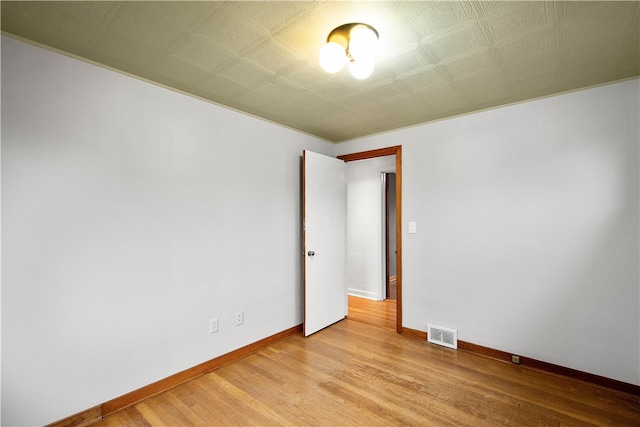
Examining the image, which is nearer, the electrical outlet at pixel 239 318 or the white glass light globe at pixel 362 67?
the white glass light globe at pixel 362 67

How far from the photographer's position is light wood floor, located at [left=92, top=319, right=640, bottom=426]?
5.97 ft

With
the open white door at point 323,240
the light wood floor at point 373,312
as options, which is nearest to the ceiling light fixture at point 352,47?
the open white door at point 323,240

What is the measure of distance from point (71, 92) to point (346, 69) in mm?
1744

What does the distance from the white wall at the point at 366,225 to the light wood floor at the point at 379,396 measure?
1.92 m

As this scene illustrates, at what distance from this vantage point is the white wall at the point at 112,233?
1.60m

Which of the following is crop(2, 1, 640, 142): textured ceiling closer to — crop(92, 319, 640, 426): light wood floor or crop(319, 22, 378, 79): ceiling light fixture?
crop(319, 22, 378, 79): ceiling light fixture

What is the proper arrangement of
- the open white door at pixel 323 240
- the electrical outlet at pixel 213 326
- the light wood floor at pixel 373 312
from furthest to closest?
the light wood floor at pixel 373 312
the open white door at pixel 323 240
the electrical outlet at pixel 213 326

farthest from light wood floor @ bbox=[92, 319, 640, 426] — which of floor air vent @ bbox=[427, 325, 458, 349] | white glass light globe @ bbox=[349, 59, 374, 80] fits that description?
white glass light globe @ bbox=[349, 59, 374, 80]

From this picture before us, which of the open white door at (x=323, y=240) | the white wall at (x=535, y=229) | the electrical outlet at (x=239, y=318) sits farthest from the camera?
the open white door at (x=323, y=240)

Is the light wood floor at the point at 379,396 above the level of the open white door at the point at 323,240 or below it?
below

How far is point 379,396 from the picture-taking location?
80.6 inches

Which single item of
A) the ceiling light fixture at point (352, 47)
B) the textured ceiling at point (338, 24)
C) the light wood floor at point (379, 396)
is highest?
the textured ceiling at point (338, 24)

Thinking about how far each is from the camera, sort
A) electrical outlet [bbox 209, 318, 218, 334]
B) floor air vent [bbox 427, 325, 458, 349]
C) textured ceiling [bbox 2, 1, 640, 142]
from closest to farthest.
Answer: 1. textured ceiling [bbox 2, 1, 640, 142]
2. electrical outlet [bbox 209, 318, 218, 334]
3. floor air vent [bbox 427, 325, 458, 349]

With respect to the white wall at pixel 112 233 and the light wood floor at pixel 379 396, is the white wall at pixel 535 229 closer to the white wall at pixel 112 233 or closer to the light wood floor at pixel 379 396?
the light wood floor at pixel 379 396
